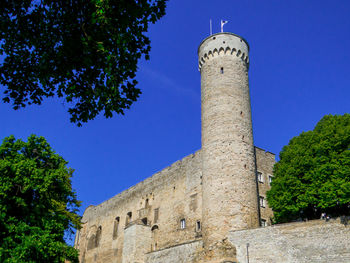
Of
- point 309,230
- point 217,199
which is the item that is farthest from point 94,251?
point 309,230

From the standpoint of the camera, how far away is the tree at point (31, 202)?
16.6 meters

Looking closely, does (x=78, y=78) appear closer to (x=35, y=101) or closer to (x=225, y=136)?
(x=35, y=101)

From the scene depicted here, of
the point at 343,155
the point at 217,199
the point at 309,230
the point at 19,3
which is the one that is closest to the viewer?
the point at 19,3

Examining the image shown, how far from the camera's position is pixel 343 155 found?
19453 millimetres

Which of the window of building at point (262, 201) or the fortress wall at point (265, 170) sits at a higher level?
the fortress wall at point (265, 170)

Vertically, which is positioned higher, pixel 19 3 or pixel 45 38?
pixel 19 3

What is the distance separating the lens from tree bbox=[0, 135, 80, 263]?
16641mm

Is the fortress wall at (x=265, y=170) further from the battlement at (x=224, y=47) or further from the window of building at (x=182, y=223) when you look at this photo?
the battlement at (x=224, y=47)

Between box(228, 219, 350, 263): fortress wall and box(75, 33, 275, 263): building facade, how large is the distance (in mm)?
1049

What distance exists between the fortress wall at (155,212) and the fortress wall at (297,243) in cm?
624

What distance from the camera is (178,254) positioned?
922 inches

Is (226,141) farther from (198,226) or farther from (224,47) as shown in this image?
(224,47)

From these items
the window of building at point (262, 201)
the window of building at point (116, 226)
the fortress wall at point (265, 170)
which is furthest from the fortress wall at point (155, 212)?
the fortress wall at point (265, 170)

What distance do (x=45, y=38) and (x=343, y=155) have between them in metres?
16.2
